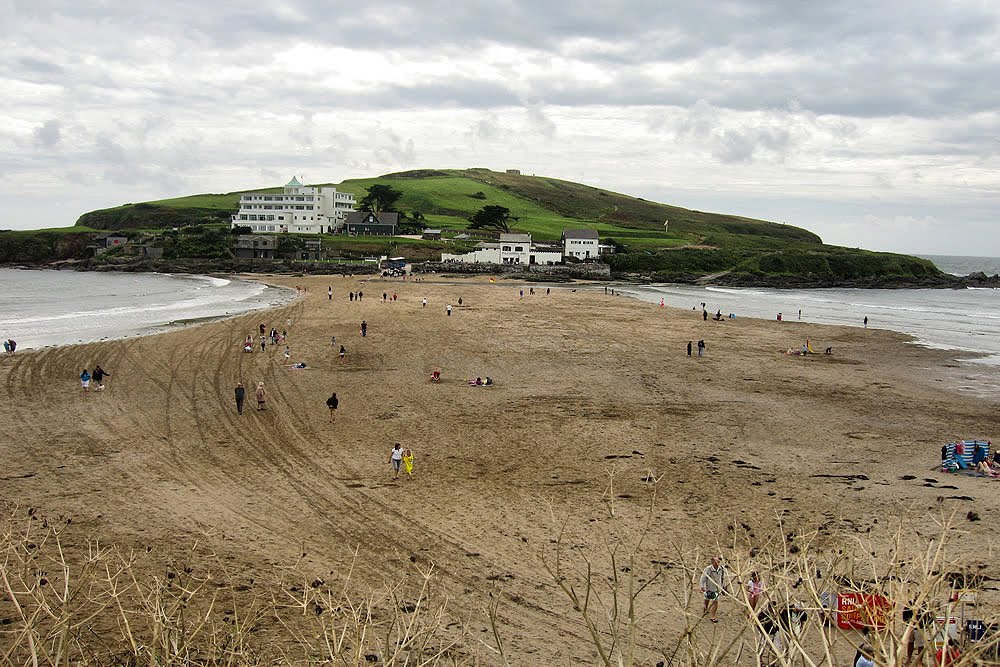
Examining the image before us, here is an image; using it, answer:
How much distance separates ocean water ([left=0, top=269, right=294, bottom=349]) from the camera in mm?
40438

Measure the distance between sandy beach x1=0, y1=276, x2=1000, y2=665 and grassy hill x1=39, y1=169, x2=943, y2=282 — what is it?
75726 mm

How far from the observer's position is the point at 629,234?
5778 inches

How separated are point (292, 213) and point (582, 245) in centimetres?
5091

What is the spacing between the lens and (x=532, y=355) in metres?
32.8

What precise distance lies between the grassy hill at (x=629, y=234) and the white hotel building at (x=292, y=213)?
7429 mm

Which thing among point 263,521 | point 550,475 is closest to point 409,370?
point 550,475

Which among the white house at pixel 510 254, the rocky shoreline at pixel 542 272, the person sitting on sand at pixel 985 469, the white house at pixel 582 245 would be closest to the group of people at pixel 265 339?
the person sitting on sand at pixel 985 469

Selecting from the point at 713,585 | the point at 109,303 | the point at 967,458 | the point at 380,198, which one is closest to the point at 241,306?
the point at 109,303

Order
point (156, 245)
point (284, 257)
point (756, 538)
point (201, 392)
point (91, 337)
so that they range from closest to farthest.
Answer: point (756, 538) < point (201, 392) < point (91, 337) < point (284, 257) < point (156, 245)

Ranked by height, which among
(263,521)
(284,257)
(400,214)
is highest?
(400,214)

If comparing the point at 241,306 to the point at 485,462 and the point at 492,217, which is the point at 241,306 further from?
the point at 492,217

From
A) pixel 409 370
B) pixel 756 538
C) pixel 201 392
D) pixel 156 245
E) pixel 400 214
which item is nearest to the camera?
pixel 756 538

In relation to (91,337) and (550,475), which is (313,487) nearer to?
(550,475)

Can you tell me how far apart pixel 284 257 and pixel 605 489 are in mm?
97589
